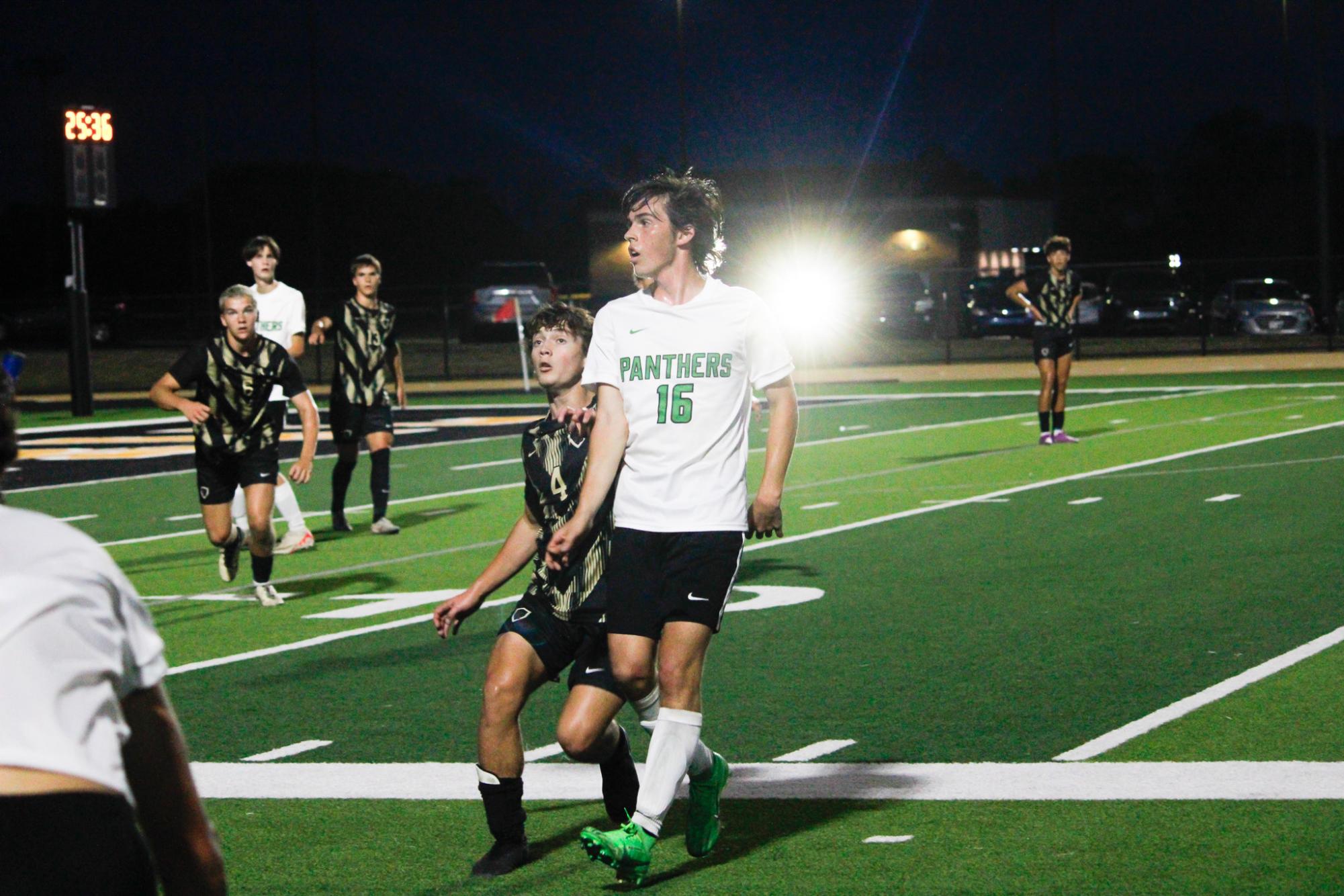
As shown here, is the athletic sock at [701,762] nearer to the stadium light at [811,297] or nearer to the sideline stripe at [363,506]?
the sideline stripe at [363,506]

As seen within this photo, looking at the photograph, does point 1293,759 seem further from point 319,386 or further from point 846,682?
point 319,386

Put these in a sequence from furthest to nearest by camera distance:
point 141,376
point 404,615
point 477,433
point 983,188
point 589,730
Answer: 1. point 983,188
2. point 141,376
3. point 477,433
4. point 404,615
5. point 589,730

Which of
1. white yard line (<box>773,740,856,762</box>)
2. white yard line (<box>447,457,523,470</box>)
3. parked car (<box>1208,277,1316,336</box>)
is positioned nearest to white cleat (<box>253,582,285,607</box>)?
white yard line (<box>773,740,856,762</box>)

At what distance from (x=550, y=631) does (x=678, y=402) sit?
0.75 m

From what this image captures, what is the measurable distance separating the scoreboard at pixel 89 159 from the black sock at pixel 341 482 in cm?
1426

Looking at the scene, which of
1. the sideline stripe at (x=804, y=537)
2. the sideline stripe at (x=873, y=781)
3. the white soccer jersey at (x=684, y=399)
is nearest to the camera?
the white soccer jersey at (x=684, y=399)

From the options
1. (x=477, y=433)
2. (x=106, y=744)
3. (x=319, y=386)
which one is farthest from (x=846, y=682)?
(x=319, y=386)

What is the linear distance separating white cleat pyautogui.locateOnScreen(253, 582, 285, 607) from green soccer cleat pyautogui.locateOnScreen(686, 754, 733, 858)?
5647 millimetres

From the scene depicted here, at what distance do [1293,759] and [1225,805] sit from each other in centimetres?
68

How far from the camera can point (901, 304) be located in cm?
4428

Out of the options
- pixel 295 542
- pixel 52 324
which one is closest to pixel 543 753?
pixel 295 542

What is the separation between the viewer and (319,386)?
123ft

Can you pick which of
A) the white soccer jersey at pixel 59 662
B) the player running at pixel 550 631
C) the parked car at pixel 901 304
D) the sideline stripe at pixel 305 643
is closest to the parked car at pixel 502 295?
the parked car at pixel 901 304

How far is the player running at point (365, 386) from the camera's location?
1387 cm
